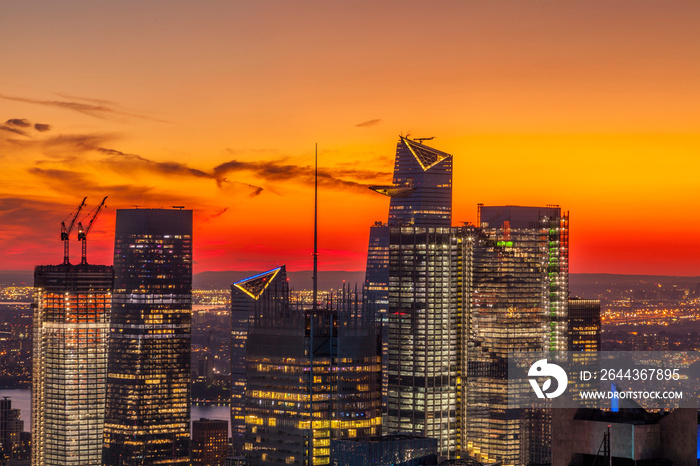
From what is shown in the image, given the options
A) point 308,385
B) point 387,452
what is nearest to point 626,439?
point 387,452

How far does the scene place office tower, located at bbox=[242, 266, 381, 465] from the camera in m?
159

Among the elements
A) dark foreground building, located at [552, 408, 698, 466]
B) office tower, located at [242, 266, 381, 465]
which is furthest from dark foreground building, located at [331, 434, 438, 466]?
dark foreground building, located at [552, 408, 698, 466]

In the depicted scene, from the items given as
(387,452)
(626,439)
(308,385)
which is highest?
(626,439)

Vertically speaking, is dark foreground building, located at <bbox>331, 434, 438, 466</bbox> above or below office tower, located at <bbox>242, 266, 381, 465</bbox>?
below

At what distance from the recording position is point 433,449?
472ft

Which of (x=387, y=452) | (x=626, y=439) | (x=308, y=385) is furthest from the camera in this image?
(x=308, y=385)

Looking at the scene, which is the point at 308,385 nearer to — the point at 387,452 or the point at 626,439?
the point at 387,452

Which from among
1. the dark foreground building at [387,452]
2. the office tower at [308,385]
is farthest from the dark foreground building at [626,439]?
the office tower at [308,385]

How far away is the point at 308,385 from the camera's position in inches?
6344

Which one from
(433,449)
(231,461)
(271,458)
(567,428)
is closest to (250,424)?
(271,458)

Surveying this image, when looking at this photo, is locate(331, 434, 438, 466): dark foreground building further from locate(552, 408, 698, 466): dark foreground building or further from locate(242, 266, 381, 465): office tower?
locate(552, 408, 698, 466): dark foreground building

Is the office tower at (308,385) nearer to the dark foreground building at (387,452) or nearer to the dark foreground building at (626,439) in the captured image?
the dark foreground building at (387,452)

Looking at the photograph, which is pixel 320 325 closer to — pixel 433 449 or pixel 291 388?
pixel 291 388

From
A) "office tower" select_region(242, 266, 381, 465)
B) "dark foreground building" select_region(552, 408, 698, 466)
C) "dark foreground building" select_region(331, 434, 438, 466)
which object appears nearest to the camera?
"dark foreground building" select_region(552, 408, 698, 466)
